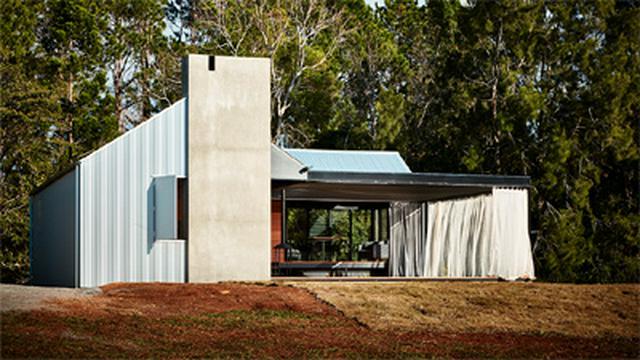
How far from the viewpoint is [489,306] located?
14352mm

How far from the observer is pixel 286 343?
10867 mm

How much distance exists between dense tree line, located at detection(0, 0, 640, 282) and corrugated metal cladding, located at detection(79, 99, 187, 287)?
1076 centimetres

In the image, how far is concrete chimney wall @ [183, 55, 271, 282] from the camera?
52.7ft

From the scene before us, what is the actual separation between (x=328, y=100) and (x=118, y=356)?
2411 cm

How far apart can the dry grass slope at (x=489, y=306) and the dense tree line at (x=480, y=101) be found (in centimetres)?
932

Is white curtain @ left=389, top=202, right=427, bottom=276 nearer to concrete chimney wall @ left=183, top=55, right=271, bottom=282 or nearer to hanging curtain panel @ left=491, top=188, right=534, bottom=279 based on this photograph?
hanging curtain panel @ left=491, top=188, right=534, bottom=279

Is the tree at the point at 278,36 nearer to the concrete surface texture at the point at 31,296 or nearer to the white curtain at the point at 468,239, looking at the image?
the white curtain at the point at 468,239

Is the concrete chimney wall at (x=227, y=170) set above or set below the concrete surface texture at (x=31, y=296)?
above

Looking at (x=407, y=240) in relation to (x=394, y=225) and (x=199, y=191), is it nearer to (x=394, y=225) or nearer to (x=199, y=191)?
(x=394, y=225)

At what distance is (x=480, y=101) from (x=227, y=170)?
→ 13303 mm

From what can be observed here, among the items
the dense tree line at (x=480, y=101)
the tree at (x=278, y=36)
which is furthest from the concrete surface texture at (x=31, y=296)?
the tree at (x=278, y=36)

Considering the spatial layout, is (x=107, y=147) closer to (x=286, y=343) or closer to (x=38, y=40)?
(x=286, y=343)

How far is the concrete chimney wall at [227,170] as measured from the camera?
16078mm

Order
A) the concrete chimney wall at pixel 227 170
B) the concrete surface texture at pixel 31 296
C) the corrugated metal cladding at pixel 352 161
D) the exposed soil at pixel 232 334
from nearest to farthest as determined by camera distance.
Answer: the exposed soil at pixel 232 334, the concrete surface texture at pixel 31 296, the concrete chimney wall at pixel 227 170, the corrugated metal cladding at pixel 352 161
